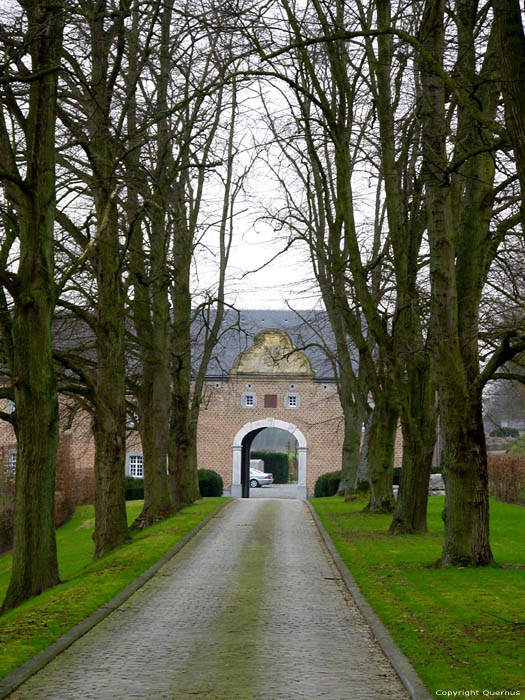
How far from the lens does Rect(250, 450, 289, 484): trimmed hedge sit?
240 ft

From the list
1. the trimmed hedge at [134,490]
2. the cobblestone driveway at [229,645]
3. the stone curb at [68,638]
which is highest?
the trimmed hedge at [134,490]

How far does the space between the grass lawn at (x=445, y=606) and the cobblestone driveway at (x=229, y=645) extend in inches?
14.5

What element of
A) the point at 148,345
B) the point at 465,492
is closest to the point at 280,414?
the point at 148,345

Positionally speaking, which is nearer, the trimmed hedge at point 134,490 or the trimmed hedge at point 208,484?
the trimmed hedge at point 134,490

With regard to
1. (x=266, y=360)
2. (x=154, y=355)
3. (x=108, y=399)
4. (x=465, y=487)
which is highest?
(x=266, y=360)

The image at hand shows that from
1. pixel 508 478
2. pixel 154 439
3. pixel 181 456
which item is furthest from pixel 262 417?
pixel 154 439

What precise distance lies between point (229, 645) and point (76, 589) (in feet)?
13.3

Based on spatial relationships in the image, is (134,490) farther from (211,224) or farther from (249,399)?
(211,224)

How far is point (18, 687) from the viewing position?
22.3 ft

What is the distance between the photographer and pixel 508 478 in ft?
103

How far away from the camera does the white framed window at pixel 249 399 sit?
5212cm

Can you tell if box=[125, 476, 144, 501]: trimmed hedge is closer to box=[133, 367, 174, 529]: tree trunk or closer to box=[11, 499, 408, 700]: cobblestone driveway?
box=[133, 367, 174, 529]: tree trunk

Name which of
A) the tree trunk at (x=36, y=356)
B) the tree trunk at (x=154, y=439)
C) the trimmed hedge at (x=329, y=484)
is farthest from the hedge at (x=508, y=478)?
the tree trunk at (x=36, y=356)

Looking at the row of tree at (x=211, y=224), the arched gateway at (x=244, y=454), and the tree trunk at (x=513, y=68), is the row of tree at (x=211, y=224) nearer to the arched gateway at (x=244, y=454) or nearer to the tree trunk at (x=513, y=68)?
the tree trunk at (x=513, y=68)
